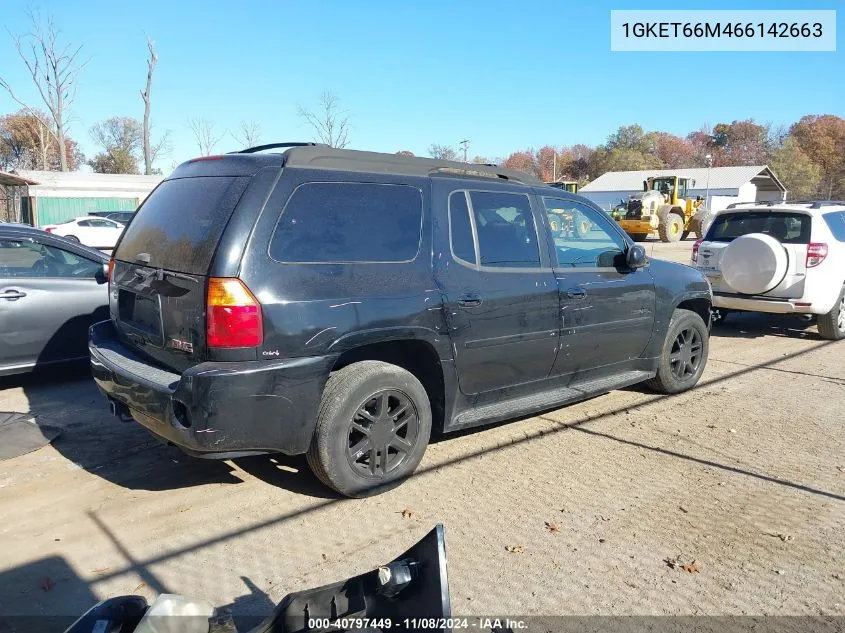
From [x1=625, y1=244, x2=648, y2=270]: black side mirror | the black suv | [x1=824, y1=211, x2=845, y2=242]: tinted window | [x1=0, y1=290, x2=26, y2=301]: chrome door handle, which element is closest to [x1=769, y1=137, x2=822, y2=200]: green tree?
[x1=824, y1=211, x2=845, y2=242]: tinted window

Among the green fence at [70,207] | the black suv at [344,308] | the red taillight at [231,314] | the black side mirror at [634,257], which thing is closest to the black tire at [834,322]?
the black side mirror at [634,257]

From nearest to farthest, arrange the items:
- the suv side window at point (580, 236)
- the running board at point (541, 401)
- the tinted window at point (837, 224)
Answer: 1. the running board at point (541, 401)
2. the suv side window at point (580, 236)
3. the tinted window at point (837, 224)

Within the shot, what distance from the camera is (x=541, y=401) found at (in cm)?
485

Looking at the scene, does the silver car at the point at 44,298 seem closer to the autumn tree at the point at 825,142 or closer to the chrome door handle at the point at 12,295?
the chrome door handle at the point at 12,295

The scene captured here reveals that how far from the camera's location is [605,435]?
5.14 m

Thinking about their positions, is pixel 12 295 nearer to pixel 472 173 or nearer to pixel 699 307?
pixel 472 173

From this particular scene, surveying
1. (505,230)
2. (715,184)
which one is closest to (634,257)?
(505,230)

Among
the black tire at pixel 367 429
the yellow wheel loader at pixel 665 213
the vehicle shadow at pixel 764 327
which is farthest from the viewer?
the yellow wheel loader at pixel 665 213

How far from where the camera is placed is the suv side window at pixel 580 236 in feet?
16.4

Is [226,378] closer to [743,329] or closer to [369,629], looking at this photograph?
[369,629]

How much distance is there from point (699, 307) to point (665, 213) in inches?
967

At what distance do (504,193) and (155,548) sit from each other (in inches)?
122

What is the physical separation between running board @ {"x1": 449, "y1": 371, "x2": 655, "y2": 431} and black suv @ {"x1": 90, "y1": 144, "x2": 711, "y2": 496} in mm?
20

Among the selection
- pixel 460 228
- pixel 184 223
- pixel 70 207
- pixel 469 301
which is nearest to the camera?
pixel 184 223
